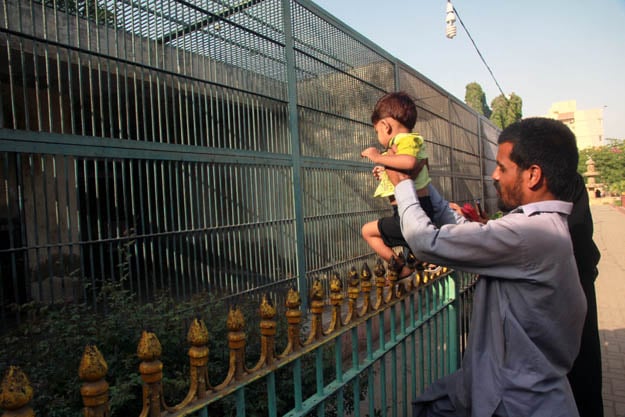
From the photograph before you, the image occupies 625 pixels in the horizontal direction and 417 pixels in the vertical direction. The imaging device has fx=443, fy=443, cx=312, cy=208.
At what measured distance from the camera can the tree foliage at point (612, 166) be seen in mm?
42469

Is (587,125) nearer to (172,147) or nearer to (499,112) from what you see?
(499,112)

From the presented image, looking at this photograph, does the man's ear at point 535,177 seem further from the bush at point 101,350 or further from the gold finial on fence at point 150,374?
the bush at point 101,350

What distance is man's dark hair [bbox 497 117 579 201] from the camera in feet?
5.46

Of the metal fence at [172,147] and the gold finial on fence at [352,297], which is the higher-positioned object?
the metal fence at [172,147]

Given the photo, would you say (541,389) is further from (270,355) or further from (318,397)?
(270,355)

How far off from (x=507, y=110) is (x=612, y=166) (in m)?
14.8

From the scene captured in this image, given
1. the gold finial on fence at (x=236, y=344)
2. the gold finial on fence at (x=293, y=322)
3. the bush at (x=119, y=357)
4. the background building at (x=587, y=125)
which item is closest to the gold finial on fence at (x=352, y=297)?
the gold finial on fence at (x=293, y=322)

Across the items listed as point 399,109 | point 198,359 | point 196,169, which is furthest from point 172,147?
point 198,359

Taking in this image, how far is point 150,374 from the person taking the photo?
108cm

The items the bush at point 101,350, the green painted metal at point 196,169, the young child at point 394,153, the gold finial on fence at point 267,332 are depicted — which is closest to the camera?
the gold finial on fence at point 267,332

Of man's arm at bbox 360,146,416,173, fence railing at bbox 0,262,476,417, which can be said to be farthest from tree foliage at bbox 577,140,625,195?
man's arm at bbox 360,146,416,173

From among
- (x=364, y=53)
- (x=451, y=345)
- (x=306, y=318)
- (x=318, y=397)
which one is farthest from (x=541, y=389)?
(x=364, y=53)

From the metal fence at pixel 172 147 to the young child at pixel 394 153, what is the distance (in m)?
1.97

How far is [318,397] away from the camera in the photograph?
5.49 feet
